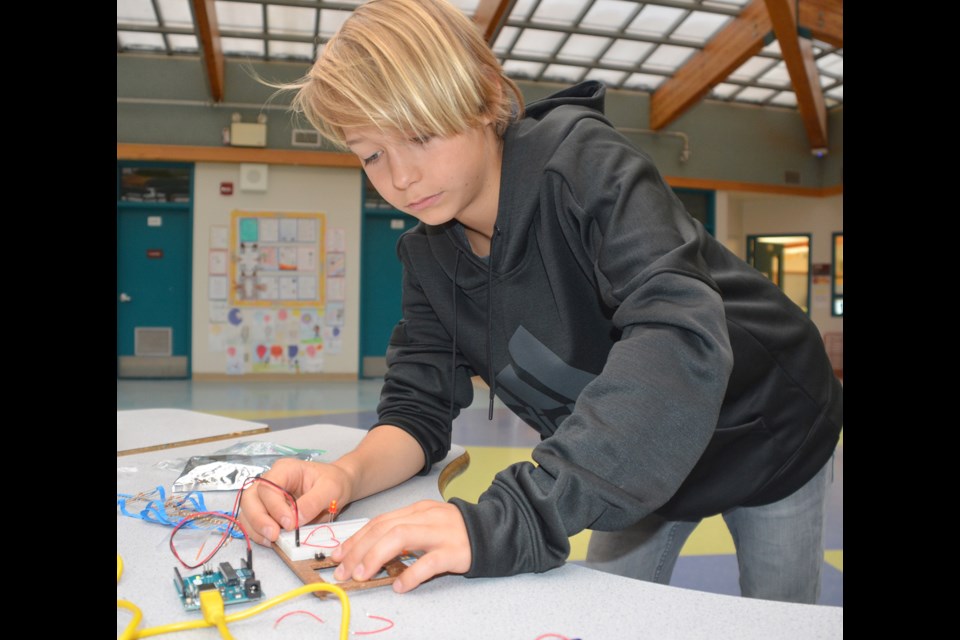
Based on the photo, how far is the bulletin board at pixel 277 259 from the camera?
24.8 feet

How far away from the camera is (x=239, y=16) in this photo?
688cm

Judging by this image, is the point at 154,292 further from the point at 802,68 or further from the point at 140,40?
the point at 802,68

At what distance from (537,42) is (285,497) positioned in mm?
7190

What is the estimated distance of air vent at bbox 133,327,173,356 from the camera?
299 inches

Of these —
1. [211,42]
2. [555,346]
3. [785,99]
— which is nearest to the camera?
[555,346]

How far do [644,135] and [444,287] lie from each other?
26.5 feet

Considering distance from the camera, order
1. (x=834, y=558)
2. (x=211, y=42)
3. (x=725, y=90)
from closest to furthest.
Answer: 1. (x=834, y=558)
2. (x=211, y=42)
3. (x=725, y=90)

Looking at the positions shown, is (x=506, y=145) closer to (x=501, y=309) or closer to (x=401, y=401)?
(x=501, y=309)

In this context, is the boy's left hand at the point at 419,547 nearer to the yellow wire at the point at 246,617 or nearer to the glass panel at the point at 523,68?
the yellow wire at the point at 246,617

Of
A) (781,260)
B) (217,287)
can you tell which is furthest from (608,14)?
(781,260)

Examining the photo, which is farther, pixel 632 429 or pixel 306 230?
pixel 306 230

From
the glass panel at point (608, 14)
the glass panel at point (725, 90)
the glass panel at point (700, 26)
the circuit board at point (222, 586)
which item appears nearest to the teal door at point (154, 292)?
the glass panel at point (608, 14)

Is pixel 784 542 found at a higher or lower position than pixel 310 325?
lower

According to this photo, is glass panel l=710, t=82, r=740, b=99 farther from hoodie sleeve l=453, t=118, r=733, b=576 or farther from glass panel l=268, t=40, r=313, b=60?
hoodie sleeve l=453, t=118, r=733, b=576
